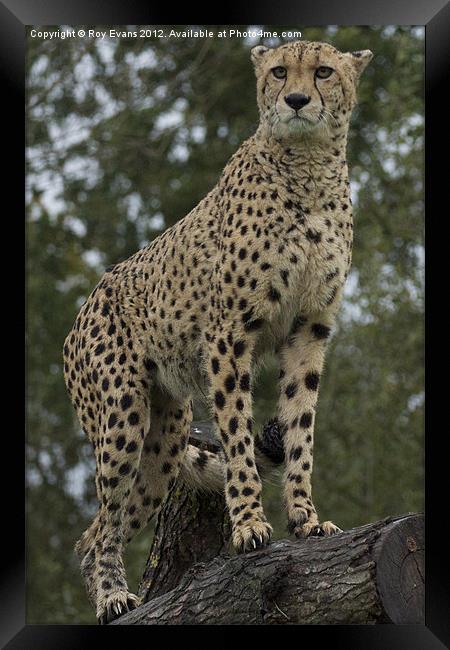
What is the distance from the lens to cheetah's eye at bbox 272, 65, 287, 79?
537cm

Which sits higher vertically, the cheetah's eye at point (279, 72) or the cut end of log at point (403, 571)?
the cheetah's eye at point (279, 72)

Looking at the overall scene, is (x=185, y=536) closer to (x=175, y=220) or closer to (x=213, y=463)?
(x=213, y=463)

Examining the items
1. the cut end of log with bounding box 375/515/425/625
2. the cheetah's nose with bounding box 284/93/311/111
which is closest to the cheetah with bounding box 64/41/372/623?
the cheetah's nose with bounding box 284/93/311/111

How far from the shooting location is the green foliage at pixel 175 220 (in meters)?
11.4

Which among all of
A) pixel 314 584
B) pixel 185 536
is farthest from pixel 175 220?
pixel 314 584

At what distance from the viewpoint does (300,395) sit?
558cm

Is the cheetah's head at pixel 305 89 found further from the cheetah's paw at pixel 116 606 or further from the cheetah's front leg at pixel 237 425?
the cheetah's paw at pixel 116 606

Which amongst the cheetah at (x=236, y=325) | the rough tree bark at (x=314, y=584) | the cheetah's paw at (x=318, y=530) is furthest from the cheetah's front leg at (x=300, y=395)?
the rough tree bark at (x=314, y=584)

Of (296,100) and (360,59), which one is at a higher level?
(360,59)

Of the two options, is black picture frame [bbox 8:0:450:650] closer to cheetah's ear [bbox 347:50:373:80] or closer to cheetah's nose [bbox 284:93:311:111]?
cheetah's nose [bbox 284:93:311:111]

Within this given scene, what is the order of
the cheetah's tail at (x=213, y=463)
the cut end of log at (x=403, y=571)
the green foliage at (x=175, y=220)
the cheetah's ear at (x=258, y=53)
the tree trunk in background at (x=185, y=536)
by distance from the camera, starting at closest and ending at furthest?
the cut end of log at (x=403, y=571) < the cheetah's ear at (x=258, y=53) < the cheetah's tail at (x=213, y=463) < the tree trunk in background at (x=185, y=536) < the green foliage at (x=175, y=220)

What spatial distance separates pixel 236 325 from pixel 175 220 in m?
7.13
